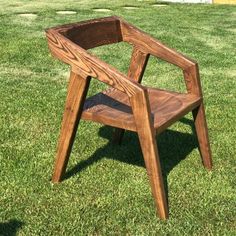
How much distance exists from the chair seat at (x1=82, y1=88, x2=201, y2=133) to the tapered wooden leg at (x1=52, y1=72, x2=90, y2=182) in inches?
4.5

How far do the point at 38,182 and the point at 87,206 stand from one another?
0.47m

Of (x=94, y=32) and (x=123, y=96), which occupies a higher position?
(x=94, y=32)

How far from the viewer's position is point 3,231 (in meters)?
2.66

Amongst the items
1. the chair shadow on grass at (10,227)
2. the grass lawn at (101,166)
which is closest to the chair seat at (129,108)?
the grass lawn at (101,166)

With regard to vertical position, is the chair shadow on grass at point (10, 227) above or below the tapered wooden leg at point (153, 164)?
below

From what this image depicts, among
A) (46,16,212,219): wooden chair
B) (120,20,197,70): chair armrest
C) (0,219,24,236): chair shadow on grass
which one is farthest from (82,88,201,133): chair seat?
(0,219,24,236): chair shadow on grass

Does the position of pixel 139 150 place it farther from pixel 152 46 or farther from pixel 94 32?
pixel 94 32

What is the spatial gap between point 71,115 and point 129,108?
1.47 ft

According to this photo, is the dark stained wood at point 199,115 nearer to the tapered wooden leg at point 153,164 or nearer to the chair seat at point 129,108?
the chair seat at point 129,108

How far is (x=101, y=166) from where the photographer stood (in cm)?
344

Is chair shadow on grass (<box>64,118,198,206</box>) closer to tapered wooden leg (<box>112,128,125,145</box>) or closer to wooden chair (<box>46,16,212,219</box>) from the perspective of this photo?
tapered wooden leg (<box>112,128,125,145</box>)

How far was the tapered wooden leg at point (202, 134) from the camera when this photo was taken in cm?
323

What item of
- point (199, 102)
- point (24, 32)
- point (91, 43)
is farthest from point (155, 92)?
point (24, 32)

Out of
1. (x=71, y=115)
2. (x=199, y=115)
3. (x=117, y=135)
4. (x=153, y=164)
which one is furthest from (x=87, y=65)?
(x=117, y=135)
